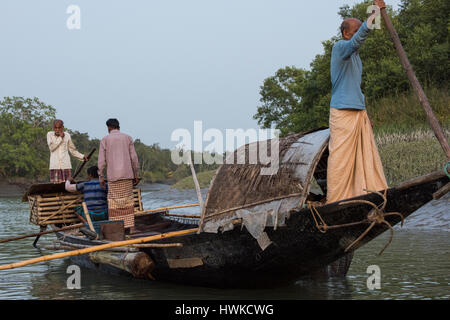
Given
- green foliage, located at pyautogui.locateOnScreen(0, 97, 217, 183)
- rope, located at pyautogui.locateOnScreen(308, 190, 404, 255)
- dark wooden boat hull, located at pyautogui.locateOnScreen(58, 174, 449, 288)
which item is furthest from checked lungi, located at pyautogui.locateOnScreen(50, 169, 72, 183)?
green foliage, located at pyautogui.locateOnScreen(0, 97, 217, 183)

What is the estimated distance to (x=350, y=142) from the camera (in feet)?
17.2

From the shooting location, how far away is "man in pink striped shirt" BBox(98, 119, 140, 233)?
739 centimetres

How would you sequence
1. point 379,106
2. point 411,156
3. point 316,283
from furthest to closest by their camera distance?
1. point 379,106
2. point 411,156
3. point 316,283

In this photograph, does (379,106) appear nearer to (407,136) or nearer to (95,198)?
(407,136)

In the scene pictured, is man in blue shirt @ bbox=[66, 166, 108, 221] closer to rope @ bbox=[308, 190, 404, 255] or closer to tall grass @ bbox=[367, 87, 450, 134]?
rope @ bbox=[308, 190, 404, 255]

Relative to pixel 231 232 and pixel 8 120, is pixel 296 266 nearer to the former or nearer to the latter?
pixel 231 232

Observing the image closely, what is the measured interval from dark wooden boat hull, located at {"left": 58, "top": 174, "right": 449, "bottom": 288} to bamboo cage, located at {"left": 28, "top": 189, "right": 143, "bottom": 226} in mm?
2862

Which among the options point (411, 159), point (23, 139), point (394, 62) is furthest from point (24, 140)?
point (411, 159)

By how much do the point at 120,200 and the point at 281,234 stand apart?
2936 mm

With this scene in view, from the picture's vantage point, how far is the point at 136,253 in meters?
6.32

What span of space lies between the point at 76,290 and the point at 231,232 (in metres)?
2.40
